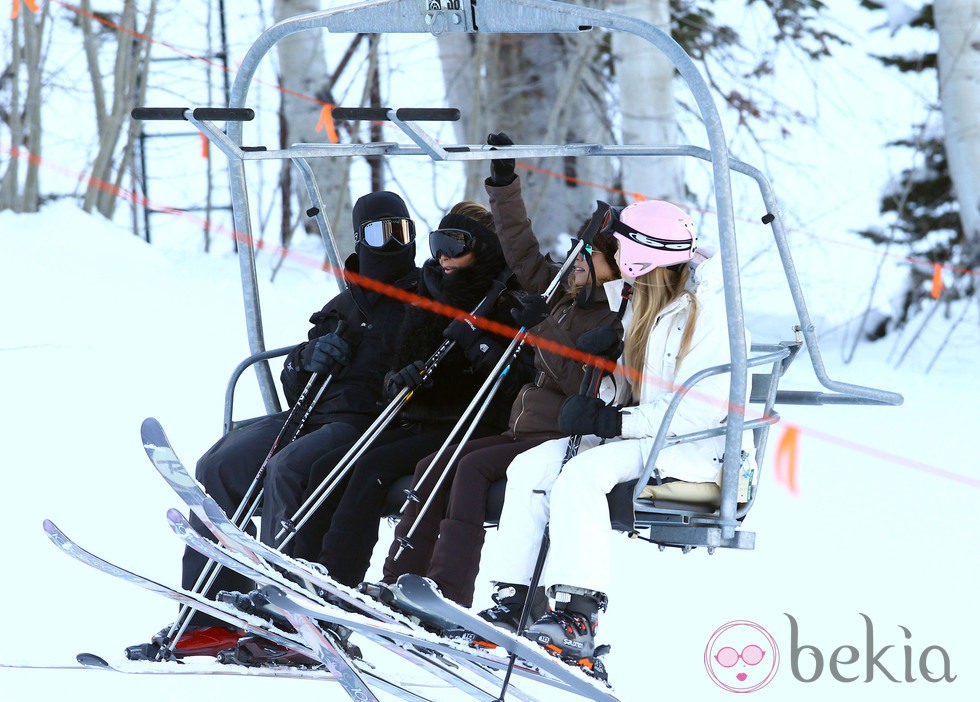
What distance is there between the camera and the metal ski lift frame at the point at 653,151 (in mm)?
3279

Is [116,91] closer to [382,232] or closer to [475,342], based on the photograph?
[382,232]

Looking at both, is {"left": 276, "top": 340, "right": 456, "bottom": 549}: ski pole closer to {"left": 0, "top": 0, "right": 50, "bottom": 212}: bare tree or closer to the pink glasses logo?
the pink glasses logo

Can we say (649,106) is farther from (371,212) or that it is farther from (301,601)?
(301,601)

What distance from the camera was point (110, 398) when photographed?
8.11 meters

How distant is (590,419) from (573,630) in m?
0.58

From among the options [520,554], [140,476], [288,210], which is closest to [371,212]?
[520,554]

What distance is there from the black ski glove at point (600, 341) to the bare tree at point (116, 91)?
7.58m

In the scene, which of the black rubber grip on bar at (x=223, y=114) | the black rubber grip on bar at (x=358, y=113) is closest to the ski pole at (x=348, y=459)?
the black rubber grip on bar at (x=358, y=113)

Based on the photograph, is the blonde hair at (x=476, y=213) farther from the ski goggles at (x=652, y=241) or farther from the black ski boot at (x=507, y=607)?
the black ski boot at (x=507, y=607)

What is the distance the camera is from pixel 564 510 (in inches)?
136

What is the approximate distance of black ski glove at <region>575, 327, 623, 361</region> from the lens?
11.9ft

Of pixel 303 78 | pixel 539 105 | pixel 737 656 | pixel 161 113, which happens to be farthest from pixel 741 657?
pixel 539 105

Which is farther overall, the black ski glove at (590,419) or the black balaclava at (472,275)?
the black balaclava at (472,275)

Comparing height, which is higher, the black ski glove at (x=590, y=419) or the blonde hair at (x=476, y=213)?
the blonde hair at (x=476, y=213)
